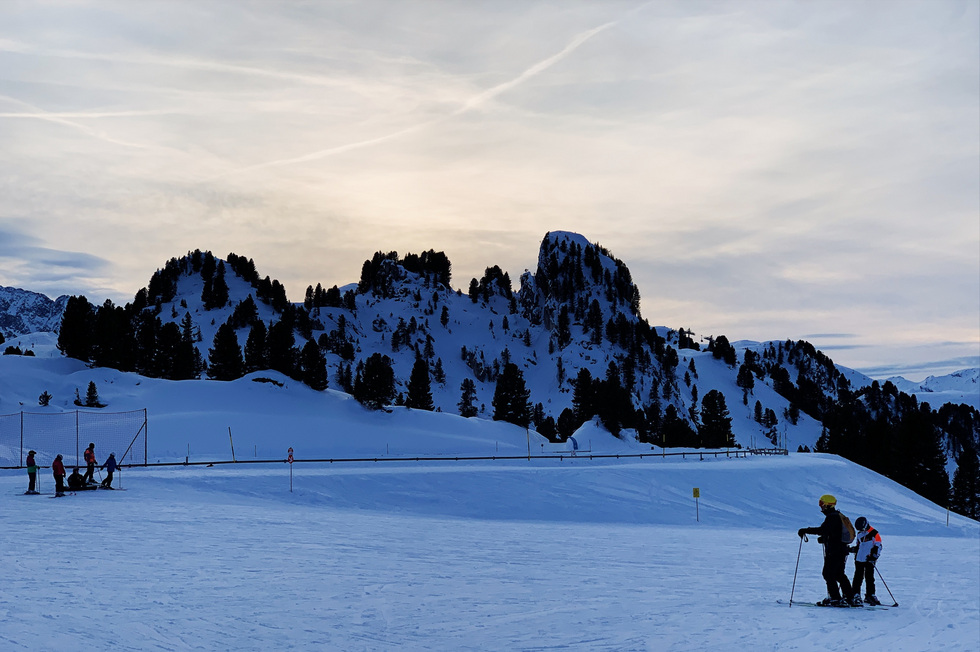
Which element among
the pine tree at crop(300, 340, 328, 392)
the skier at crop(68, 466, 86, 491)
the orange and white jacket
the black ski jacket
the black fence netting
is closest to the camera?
the black ski jacket

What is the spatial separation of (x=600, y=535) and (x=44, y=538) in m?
17.6

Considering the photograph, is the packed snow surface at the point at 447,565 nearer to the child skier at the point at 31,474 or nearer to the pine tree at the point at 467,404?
the child skier at the point at 31,474

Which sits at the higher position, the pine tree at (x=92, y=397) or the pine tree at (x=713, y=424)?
the pine tree at (x=92, y=397)

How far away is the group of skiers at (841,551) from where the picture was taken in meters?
16.0

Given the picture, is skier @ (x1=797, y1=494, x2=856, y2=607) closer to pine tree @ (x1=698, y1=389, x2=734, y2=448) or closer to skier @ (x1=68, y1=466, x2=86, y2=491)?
skier @ (x1=68, y1=466, x2=86, y2=491)

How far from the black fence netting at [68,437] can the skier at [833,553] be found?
47008 millimetres

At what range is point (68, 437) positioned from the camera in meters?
59.7

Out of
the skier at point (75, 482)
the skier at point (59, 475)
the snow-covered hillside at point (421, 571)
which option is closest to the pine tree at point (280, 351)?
the snow-covered hillside at point (421, 571)

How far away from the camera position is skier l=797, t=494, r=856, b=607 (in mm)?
15961

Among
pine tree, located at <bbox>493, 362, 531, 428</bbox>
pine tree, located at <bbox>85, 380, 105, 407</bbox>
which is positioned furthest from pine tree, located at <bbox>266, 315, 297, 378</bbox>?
pine tree, located at <bbox>85, 380, 105, 407</bbox>

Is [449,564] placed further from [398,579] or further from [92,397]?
[92,397]

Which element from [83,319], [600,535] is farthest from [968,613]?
[83,319]

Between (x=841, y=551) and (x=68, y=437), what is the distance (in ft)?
192

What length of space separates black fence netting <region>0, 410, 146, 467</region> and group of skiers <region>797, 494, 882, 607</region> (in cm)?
4704
